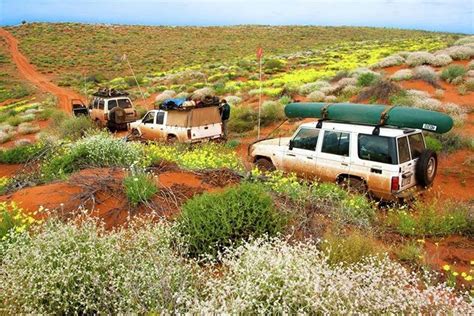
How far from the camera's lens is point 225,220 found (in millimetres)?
5988

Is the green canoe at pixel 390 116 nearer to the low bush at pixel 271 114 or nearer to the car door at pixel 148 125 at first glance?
the car door at pixel 148 125

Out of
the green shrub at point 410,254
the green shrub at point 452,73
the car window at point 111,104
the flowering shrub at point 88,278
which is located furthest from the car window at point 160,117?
the green shrub at point 452,73

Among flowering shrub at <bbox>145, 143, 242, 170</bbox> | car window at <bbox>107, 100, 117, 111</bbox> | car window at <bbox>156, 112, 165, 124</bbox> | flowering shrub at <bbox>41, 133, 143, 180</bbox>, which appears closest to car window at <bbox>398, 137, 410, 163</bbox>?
flowering shrub at <bbox>145, 143, 242, 170</bbox>

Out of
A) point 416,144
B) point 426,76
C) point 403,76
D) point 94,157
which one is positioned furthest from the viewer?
point 403,76

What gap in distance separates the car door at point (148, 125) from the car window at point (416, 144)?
9230 millimetres

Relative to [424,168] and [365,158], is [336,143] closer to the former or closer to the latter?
[365,158]

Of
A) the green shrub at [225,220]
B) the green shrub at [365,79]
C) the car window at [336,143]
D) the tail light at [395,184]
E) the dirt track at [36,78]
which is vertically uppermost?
the green shrub at [365,79]

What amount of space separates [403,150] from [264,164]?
358 centimetres

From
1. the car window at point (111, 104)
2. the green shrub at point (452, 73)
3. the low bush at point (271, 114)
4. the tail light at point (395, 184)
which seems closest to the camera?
the tail light at point (395, 184)

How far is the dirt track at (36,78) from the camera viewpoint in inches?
1379

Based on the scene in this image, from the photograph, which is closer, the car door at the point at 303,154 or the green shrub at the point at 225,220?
the green shrub at the point at 225,220

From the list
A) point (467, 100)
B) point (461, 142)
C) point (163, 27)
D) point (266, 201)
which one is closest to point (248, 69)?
point (467, 100)

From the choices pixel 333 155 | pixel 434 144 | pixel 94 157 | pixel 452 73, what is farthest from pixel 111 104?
pixel 452 73

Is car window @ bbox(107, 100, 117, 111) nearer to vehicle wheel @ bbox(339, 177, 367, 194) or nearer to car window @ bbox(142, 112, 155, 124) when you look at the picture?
car window @ bbox(142, 112, 155, 124)
